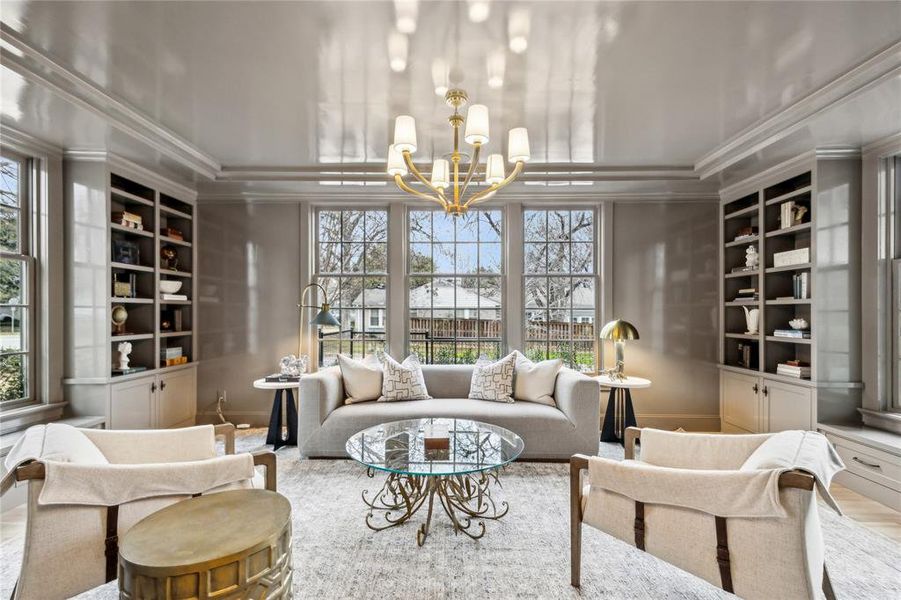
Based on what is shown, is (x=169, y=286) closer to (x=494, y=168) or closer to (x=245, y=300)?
(x=245, y=300)

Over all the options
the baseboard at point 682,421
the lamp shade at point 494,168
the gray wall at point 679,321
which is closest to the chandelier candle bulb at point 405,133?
the lamp shade at point 494,168

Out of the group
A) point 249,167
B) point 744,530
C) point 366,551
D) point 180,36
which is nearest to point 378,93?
point 180,36

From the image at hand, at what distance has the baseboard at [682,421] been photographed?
4582mm

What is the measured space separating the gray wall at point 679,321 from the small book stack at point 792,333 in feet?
2.55

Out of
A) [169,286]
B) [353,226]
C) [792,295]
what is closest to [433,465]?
[353,226]

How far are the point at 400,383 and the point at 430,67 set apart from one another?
101 inches

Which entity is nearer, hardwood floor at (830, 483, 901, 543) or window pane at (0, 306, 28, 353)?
hardwood floor at (830, 483, 901, 543)

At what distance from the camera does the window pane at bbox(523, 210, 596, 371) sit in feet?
15.6

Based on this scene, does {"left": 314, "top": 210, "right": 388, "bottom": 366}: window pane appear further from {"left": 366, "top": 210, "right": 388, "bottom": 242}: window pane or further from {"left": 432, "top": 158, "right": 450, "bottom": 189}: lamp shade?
{"left": 432, "top": 158, "right": 450, "bottom": 189}: lamp shade

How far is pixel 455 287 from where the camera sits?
481 cm

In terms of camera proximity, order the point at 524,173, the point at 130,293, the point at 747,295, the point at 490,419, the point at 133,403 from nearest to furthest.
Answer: the point at 490,419 → the point at 133,403 → the point at 130,293 → the point at 524,173 → the point at 747,295

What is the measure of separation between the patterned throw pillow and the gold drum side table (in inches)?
97.0

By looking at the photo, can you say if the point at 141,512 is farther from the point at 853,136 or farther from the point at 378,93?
the point at 853,136

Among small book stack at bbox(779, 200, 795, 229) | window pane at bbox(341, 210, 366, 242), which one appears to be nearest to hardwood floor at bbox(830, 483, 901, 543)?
small book stack at bbox(779, 200, 795, 229)
